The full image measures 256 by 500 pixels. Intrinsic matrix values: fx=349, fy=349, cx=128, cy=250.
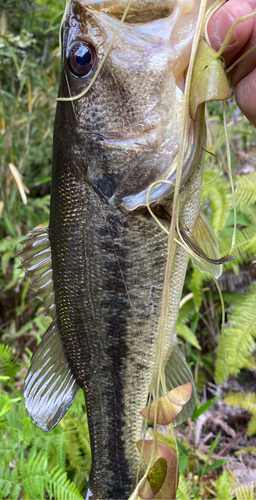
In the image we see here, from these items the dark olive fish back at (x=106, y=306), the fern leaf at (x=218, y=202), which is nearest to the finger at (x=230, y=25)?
the dark olive fish back at (x=106, y=306)

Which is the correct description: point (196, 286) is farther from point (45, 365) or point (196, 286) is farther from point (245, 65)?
point (245, 65)

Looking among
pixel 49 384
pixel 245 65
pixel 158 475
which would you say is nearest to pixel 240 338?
pixel 49 384

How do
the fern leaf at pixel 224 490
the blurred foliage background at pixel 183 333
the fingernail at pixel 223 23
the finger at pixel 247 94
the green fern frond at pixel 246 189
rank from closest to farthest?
1. the fingernail at pixel 223 23
2. the finger at pixel 247 94
3. the fern leaf at pixel 224 490
4. the blurred foliage background at pixel 183 333
5. the green fern frond at pixel 246 189

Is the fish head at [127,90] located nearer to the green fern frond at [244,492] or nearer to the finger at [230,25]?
the finger at [230,25]

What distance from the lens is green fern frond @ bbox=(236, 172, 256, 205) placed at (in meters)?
2.38

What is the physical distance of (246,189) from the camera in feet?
7.81

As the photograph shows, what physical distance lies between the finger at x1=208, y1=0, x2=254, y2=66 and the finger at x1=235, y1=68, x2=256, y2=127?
10 centimetres

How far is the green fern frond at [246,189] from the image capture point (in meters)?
2.38

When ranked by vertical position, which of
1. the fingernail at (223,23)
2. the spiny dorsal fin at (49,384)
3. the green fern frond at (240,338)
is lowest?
the green fern frond at (240,338)

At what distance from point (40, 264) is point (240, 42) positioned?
95cm

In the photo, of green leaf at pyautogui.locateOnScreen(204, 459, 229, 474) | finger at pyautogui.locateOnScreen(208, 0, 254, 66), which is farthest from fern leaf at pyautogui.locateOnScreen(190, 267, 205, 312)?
finger at pyautogui.locateOnScreen(208, 0, 254, 66)

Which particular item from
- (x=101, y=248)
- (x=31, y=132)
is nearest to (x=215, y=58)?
(x=101, y=248)

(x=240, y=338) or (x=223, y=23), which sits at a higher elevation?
(x=223, y=23)

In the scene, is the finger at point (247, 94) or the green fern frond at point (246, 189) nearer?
the finger at point (247, 94)
